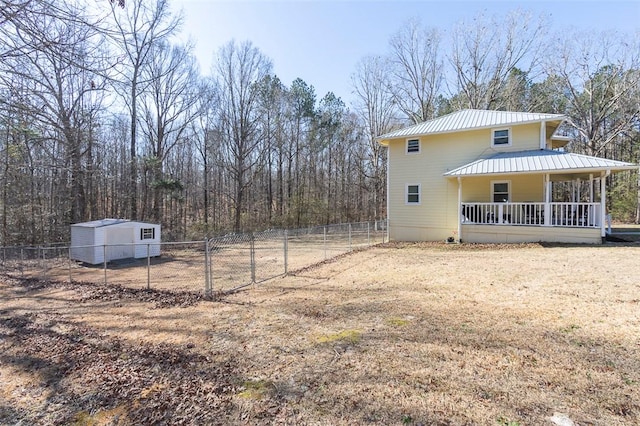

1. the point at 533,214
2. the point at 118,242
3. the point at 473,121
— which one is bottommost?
the point at 118,242

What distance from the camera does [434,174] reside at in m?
15.7

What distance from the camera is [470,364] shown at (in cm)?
333

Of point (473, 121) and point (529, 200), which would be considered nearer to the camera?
point (529, 200)

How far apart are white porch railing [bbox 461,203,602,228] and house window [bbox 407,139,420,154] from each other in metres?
3.83

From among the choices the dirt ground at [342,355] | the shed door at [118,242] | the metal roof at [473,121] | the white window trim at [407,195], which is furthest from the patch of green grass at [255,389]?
the metal roof at [473,121]

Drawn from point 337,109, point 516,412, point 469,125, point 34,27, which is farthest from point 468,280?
point 337,109

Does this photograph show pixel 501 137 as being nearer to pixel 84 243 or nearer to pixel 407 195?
pixel 407 195

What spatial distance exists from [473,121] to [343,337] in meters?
14.7

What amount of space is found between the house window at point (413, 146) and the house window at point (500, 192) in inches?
155

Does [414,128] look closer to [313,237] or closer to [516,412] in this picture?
[313,237]

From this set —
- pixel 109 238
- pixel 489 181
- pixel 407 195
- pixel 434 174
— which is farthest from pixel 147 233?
pixel 489 181

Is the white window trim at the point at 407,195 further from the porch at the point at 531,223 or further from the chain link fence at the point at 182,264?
the chain link fence at the point at 182,264

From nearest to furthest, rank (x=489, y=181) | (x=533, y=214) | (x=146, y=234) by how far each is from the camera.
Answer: (x=533, y=214) < (x=489, y=181) < (x=146, y=234)

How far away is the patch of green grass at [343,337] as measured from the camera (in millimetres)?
4100
